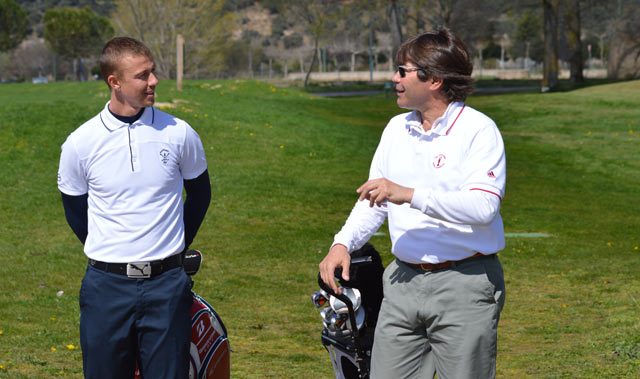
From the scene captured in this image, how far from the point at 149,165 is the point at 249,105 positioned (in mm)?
22296

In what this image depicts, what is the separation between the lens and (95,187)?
148 inches


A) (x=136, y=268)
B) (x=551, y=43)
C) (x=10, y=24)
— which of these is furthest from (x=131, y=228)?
(x=10, y=24)

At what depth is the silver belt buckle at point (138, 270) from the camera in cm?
367

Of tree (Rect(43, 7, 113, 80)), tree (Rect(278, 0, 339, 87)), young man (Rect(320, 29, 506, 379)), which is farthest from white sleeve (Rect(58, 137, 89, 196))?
tree (Rect(43, 7, 113, 80))

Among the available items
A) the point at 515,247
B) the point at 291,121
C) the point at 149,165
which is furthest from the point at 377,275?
the point at 291,121

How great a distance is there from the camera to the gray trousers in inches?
131

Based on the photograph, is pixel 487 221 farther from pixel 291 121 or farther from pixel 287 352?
pixel 291 121

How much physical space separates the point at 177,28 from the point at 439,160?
178ft

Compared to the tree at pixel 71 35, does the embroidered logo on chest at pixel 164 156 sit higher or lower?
lower

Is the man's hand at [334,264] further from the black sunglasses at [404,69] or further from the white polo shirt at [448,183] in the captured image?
the black sunglasses at [404,69]

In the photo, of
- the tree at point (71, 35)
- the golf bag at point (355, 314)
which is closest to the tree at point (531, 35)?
the tree at point (71, 35)

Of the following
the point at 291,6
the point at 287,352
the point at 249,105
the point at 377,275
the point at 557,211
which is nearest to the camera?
the point at 377,275

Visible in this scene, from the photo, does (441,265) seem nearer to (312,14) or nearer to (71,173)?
(71,173)

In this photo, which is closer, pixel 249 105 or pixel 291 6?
pixel 249 105
